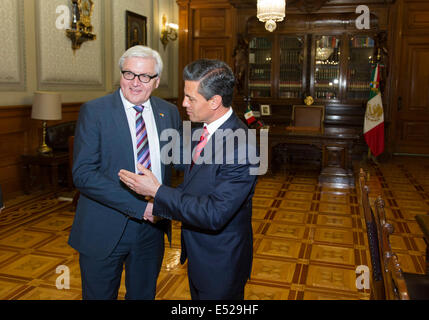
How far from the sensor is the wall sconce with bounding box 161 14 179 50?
9106 millimetres

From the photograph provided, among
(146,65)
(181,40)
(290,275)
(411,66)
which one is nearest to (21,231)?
(290,275)

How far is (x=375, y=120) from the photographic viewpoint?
320 inches

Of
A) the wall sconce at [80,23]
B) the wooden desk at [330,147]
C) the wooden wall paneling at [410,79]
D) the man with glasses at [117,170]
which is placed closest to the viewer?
the man with glasses at [117,170]

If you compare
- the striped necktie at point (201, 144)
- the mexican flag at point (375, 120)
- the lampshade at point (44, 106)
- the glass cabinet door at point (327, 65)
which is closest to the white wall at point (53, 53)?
the lampshade at point (44, 106)

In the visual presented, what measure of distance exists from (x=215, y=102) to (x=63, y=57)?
5.17m

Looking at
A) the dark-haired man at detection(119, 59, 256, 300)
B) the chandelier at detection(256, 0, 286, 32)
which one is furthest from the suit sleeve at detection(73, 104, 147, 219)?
the chandelier at detection(256, 0, 286, 32)

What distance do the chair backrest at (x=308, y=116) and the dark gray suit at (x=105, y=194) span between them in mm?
6106

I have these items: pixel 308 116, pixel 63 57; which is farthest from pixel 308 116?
pixel 63 57

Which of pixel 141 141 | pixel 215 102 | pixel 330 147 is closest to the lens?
pixel 215 102

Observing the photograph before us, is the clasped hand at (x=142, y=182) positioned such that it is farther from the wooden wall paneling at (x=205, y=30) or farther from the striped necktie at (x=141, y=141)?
the wooden wall paneling at (x=205, y=30)

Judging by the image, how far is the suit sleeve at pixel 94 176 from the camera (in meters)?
1.72

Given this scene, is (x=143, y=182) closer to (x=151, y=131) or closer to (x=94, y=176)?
(x=94, y=176)

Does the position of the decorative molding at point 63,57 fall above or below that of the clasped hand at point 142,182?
above

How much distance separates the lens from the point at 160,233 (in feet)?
6.62
